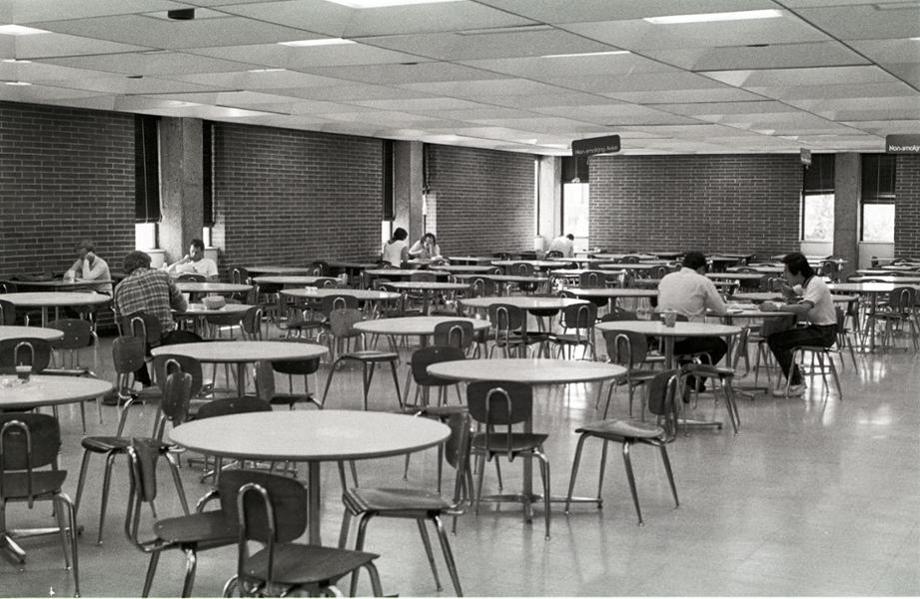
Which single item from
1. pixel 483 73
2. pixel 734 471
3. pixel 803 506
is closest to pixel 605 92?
pixel 483 73

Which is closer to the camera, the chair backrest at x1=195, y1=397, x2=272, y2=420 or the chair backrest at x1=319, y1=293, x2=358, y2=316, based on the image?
the chair backrest at x1=195, y1=397, x2=272, y2=420

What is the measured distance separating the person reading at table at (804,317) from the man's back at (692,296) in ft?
1.68

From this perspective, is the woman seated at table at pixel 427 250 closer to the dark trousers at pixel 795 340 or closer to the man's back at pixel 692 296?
the dark trousers at pixel 795 340

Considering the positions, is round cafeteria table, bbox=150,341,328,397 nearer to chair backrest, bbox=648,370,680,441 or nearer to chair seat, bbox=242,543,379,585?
chair backrest, bbox=648,370,680,441

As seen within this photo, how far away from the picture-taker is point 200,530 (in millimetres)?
4098

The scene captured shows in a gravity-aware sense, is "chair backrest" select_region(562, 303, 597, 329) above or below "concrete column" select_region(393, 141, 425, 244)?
below

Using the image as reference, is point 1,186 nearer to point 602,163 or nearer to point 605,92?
point 605,92

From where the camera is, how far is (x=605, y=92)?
11.8 meters

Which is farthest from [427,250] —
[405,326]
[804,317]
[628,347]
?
[628,347]

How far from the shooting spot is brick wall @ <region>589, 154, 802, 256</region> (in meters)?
24.1

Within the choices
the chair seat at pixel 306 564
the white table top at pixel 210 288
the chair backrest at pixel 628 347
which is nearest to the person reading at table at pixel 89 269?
the white table top at pixel 210 288

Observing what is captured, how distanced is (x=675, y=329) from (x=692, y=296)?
1276 mm

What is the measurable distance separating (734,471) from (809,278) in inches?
144

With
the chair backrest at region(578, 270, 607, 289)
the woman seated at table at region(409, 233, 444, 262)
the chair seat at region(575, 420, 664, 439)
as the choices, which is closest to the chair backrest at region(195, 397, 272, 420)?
the chair seat at region(575, 420, 664, 439)
